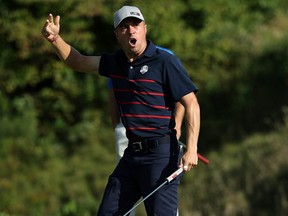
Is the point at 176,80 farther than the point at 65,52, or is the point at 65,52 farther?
the point at 65,52

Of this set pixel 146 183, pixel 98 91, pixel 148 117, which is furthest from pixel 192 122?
pixel 98 91

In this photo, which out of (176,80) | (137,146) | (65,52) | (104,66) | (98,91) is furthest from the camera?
(98,91)

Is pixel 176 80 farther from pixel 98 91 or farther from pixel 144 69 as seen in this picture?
pixel 98 91

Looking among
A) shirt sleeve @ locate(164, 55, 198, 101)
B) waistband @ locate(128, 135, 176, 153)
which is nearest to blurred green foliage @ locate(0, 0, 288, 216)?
waistband @ locate(128, 135, 176, 153)

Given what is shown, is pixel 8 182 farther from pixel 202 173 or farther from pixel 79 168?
pixel 202 173

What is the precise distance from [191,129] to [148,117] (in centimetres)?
33

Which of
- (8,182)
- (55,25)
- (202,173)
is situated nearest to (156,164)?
(55,25)

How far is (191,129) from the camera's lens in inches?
262

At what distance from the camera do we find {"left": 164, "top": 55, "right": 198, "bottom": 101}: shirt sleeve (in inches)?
259

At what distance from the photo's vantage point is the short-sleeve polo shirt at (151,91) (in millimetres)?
6590

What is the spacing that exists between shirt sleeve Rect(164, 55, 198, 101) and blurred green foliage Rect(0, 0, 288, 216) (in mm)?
8593

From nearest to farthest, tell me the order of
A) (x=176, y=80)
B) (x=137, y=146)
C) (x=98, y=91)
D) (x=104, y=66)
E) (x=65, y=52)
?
(x=176, y=80) < (x=137, y=146) < (x=104, y=66) < (x=65, y=52) < (x=98, y=91)

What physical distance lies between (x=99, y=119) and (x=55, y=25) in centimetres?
1154

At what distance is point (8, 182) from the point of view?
54.4 ft
